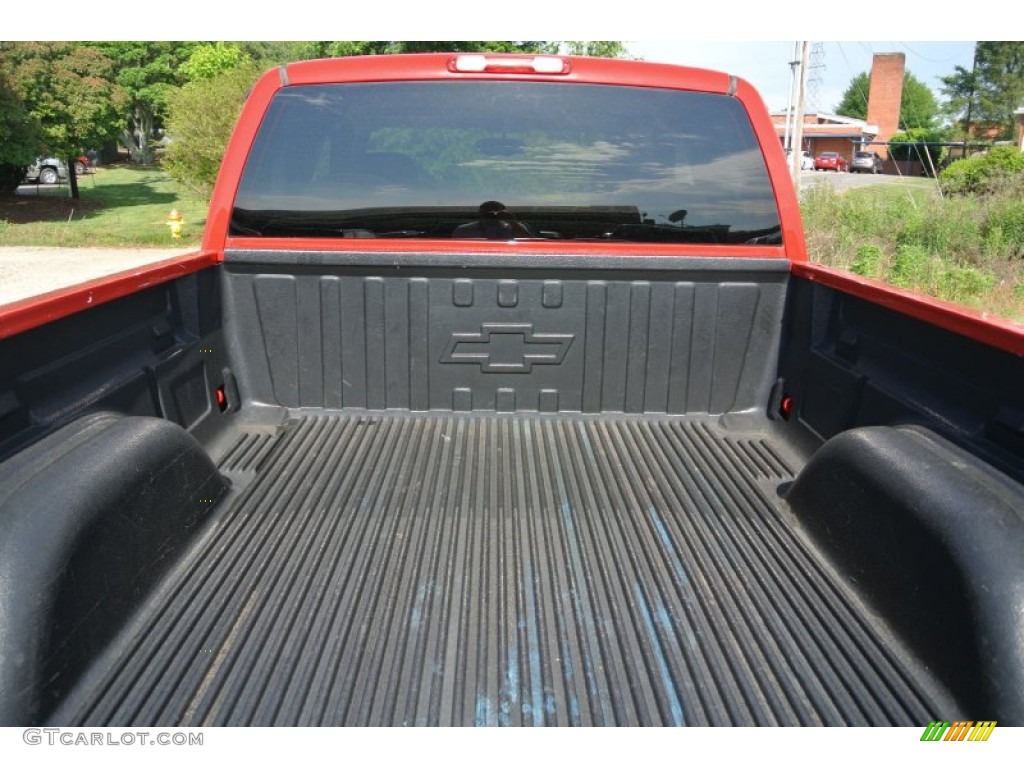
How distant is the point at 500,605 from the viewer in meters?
1.98

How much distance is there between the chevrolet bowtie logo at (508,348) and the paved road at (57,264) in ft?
31.4

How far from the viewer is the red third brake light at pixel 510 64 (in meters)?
2.78

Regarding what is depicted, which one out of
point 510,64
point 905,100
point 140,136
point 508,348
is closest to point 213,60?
point 140,136

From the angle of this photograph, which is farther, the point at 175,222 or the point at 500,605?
the point at 175,222

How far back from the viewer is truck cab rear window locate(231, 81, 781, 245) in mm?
2830

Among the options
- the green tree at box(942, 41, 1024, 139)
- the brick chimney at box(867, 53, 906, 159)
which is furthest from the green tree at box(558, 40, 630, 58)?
the brick chimney at box(867, 53, 906, 159)

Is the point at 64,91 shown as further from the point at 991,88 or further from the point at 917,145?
the point at 917,145

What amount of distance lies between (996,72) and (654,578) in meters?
50.3

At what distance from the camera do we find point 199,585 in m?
2.00

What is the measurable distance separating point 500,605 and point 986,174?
20.5 m

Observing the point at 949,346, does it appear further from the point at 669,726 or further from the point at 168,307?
the point at 168,307

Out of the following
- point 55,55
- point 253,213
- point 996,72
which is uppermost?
point 996,72

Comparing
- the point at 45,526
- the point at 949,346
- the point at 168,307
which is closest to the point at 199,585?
the point at 45,526

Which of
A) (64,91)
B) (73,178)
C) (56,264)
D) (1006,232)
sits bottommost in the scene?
(56,264)
